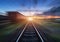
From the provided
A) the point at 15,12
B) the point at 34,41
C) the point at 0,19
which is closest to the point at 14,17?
the point at 15,12

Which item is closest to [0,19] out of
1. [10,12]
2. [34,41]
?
[10,12]

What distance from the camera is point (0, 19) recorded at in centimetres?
3002

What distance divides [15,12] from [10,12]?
1984 millimetres

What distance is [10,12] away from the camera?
45.5 meters

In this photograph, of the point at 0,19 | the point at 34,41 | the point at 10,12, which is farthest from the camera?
the point at 10,12

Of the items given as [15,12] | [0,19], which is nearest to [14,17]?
[15,12]

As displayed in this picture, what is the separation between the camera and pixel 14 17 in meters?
46.8

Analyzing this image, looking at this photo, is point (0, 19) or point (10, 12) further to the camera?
point (10, 12)

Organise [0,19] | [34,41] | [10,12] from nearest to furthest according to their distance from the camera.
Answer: [34,41], [0,19], [10,12]

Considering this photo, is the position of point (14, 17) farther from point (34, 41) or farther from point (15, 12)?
point (34, 41)

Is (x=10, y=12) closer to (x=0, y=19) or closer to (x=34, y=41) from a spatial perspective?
(x=0, y=19)

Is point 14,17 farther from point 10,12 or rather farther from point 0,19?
point 0,19

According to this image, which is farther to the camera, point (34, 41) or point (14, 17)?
point (14, 17)

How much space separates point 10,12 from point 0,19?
51.7 feet
